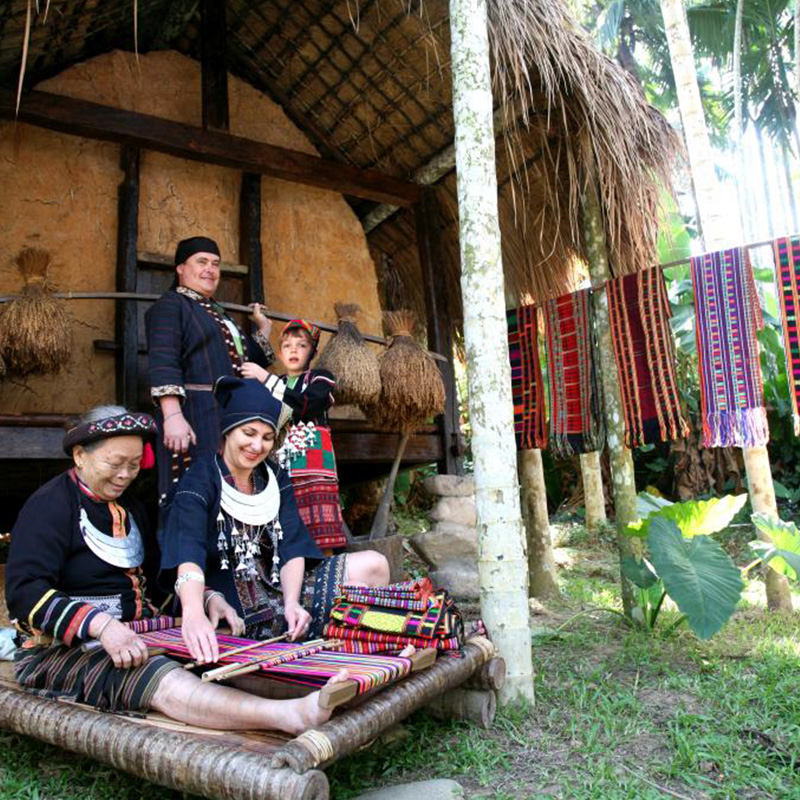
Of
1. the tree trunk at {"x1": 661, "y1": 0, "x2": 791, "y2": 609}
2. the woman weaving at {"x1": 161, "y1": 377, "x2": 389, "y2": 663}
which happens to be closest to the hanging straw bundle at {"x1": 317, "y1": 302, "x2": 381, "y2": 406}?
the woman weaving at {"x1": 161, "y1": 377, "x2": 389, "y2": 663}

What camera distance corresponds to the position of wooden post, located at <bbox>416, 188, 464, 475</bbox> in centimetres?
561

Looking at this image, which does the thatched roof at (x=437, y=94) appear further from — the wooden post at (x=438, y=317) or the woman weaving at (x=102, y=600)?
the woman weaving at (x=102, y=600)

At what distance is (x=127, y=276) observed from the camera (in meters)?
5.17

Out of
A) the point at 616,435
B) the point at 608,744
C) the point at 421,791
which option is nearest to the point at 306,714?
the point at 421,791

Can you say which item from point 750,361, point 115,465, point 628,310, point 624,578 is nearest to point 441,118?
point 628,310

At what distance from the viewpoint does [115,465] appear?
2.68 m

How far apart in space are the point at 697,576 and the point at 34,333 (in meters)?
3.47

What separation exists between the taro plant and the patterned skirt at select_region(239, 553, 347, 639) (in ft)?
4.67

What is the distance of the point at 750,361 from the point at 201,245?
2855 millimetres

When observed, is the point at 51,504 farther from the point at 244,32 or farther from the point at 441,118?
the point at 244,32

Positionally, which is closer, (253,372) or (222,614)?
(222,614)

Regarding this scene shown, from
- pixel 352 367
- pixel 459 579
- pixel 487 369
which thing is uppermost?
pixel 352 367

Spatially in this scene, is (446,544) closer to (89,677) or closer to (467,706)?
(467,706)

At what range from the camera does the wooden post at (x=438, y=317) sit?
561 centimetres
